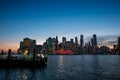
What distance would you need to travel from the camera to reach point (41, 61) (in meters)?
62.4

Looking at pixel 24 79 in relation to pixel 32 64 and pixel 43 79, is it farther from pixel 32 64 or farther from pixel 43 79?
pixel 32 64

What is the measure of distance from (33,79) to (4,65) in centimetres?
2563

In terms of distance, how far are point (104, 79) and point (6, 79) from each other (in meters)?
25.4

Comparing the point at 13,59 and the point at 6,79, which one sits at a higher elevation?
the point at 13,59

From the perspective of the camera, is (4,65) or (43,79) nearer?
(43,79)

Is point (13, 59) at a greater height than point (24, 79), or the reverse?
point (13, 59)

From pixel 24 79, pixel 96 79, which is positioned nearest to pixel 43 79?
pixel 24 79

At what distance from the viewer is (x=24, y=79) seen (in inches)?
1469

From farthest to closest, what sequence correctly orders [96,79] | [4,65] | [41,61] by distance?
[41,61], [4,65], [96,79]

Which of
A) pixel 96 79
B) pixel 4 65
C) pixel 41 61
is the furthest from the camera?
pixel 41 61

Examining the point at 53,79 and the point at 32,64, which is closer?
the point at 53,79

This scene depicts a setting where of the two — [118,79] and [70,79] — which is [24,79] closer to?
[70,79]

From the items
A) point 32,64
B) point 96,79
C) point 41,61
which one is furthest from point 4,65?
point 96,79

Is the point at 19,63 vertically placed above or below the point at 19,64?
above
